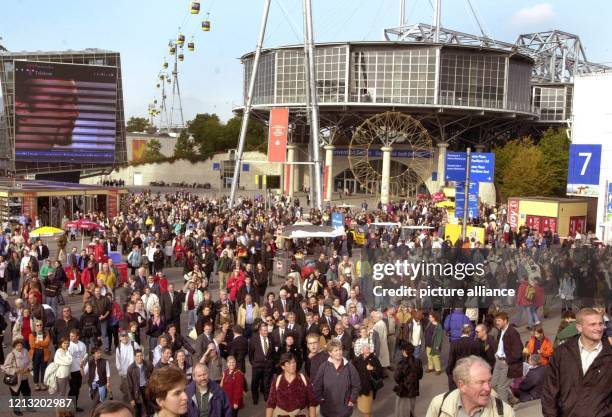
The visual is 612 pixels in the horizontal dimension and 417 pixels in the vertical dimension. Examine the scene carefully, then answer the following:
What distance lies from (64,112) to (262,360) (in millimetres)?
44090

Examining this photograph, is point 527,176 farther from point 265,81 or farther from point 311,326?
point 311,326

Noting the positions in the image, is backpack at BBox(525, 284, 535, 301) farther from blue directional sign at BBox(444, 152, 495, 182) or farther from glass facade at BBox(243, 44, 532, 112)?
glass facade at BBox(243, 44, 532, 112)

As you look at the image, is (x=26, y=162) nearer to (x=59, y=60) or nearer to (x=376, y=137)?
(x=59, y=60)

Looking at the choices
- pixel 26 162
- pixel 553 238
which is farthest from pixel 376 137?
pixel 553 238

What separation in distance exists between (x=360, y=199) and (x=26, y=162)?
1141 inches

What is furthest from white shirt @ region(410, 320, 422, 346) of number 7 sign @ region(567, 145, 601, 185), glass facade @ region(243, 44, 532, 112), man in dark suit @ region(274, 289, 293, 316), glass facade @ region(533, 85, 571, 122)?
glass facade @ region(533, 85, 571, 122)

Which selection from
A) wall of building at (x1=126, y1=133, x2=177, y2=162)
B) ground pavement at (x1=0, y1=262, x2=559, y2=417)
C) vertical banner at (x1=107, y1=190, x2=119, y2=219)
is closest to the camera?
ground pavement at (x1=0, y1=262, x2=559, y2=417)

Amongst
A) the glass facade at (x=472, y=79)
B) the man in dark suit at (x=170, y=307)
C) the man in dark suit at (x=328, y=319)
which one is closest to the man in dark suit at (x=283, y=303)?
the man in dark suit at (x=328, y=319)

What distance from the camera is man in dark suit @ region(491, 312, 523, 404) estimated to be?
903 centimetres

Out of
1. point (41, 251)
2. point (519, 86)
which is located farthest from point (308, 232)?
point (519, 86)

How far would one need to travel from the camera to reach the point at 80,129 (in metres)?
50.8

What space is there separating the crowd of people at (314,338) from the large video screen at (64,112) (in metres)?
33.5

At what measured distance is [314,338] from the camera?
27.0 feet

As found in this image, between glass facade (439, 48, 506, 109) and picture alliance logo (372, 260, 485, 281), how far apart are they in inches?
1823
